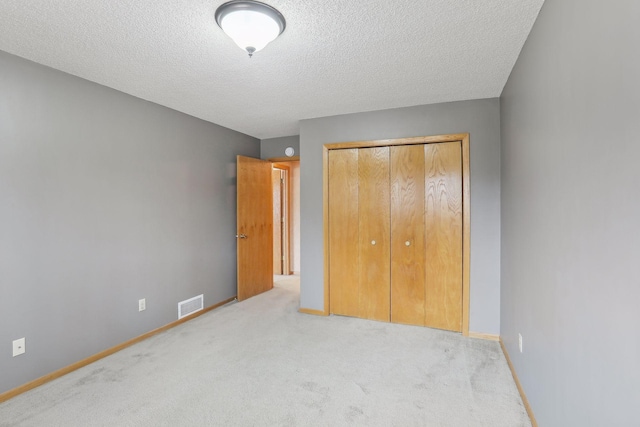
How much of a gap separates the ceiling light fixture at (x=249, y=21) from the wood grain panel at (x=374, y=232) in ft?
6.50

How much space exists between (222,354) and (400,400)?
61.4 inches

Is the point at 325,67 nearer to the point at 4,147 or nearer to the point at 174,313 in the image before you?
the point at 4,147

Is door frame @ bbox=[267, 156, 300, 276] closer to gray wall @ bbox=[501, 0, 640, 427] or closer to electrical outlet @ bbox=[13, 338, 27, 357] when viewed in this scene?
electrical outlet @ bbox=[13, 338, 27, 357]

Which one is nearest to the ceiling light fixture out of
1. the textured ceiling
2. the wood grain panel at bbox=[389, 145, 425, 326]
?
the textured ceiling

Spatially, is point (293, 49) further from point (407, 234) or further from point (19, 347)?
point (19, 347)

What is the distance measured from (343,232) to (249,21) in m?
2.46

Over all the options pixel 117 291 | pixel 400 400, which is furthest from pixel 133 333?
pixel 400 400

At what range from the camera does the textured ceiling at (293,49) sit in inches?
67.7

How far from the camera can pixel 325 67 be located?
243 centimetres

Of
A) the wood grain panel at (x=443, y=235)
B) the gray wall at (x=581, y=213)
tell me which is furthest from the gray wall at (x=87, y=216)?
the gray wall at (x=581, y=213)

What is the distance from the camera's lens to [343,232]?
145 inches

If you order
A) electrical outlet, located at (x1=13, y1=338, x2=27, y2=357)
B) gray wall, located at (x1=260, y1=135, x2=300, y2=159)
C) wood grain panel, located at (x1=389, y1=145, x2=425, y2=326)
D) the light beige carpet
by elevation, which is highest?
gray wall, located at (x1=260, y1=135, x2=300, y2=159)

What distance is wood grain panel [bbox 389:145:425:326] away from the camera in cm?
335

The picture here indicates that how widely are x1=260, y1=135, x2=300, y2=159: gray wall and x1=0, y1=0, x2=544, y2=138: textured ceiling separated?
145 cm
